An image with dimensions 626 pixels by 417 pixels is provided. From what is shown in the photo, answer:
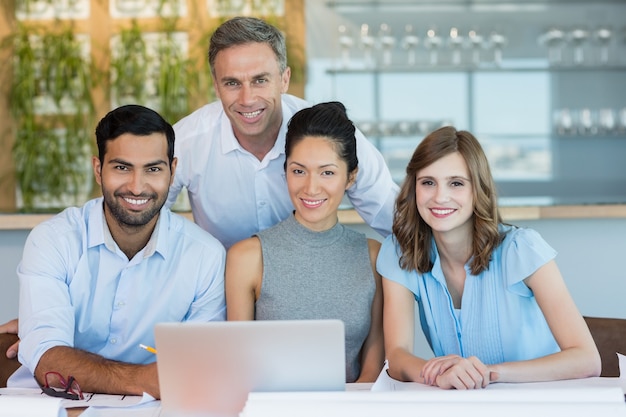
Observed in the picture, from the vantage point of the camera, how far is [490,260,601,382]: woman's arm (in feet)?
6.05

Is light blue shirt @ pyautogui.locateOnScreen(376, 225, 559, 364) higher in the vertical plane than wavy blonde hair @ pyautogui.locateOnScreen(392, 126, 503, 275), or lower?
lower

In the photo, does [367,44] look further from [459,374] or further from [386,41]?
[459,374]

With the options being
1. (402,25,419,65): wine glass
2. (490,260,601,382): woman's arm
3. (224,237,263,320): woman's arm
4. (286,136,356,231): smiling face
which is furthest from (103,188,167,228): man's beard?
(402,25,419,65): wine glass

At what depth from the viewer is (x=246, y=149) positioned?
262 cm

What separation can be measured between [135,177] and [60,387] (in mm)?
584

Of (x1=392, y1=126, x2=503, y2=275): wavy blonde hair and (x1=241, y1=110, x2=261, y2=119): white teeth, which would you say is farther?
(x1=241, y1=110, x2=261, y2=119): white teeth

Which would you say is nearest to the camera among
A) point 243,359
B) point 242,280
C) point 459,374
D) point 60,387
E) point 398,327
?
point 243,359

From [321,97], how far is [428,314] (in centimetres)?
335

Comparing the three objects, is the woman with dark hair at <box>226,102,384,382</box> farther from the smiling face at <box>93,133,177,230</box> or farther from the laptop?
the laptop

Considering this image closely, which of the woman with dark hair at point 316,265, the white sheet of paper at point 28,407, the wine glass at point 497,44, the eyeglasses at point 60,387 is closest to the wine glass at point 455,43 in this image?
the wine glass at point 497,44

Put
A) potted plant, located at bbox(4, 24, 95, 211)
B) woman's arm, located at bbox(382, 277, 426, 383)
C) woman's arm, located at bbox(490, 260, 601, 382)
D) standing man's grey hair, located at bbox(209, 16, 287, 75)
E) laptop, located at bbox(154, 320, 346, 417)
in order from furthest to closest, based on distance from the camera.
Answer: potted plant, located at bbox(4, 24, 95, 211) → standing man's grey hair, located at bbox(209, 16, 287, 75) → woman's arm, located at bbox(382, 277, 426, 383) → woman's arm, located at bbox(490, 260, 601, 382) → laptop, located at bbox(154, 320, 346, 417)

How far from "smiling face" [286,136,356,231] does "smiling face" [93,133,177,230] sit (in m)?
0.36

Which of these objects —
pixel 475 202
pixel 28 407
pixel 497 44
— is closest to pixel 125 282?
pixel 28 407

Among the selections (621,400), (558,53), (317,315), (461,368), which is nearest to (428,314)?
(317,315)
